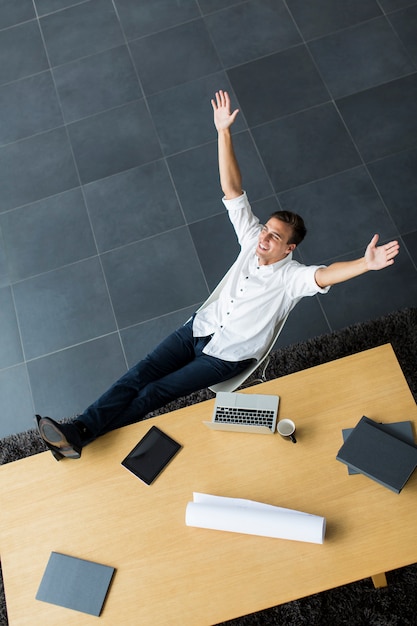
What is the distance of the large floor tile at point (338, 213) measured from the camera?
3133mm

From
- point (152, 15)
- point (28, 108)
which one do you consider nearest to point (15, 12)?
point (28, 108)

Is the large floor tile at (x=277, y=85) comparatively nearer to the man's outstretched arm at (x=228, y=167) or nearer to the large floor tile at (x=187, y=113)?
the large floor tile at (x=187, y=113)

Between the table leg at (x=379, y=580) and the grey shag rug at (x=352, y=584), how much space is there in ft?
0.14

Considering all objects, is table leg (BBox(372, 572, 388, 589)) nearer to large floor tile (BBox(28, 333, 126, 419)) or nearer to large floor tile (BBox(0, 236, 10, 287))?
large floor tile (BBox(28, 333, 126, 419))

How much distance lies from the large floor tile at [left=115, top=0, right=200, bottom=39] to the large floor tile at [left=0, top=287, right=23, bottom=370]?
1.98 metres

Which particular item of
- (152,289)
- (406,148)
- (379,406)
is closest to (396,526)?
(379,406)

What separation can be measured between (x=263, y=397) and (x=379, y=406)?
39cm

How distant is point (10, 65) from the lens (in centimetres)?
399

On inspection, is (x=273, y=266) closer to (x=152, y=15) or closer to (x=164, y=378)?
(x=164, y=378)

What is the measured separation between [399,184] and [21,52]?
271cm

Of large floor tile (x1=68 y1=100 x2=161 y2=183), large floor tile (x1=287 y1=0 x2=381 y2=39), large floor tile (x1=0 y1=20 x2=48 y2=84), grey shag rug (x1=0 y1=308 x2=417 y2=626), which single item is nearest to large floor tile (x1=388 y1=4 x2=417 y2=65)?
large floor tile (x1=287 y1=0 x2=381 y2=39)

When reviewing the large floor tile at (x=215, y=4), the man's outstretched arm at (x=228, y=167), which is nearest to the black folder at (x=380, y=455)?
the man's outstretched arm at (x=228, y=167)

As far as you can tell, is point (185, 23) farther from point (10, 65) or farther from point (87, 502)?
point (87, 502)

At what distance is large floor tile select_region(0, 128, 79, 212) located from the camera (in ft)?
11.7
